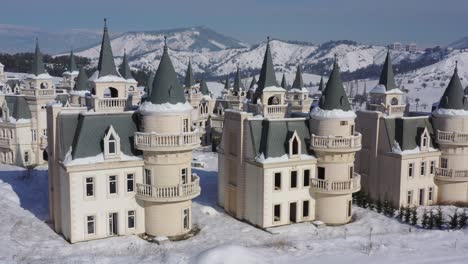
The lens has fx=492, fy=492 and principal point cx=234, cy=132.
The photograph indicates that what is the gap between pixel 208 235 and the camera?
30.0m

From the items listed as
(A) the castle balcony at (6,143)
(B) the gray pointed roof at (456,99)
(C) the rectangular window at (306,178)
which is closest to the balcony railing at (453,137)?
(B) the gray pointed roof at (456,99)

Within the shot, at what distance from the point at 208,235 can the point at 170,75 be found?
9.93m

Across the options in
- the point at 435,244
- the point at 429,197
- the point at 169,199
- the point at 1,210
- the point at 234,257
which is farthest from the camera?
the point at 429,197

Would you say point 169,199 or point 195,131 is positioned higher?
point 195,131

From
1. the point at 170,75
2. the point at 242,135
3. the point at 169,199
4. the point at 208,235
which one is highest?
the point at 170,75

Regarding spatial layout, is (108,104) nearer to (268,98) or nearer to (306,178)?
(268,98)

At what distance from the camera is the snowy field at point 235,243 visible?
24.1m

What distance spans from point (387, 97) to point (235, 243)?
69.8 ft

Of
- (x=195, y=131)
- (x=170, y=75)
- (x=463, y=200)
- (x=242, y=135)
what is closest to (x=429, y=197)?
(x=463, y=200)

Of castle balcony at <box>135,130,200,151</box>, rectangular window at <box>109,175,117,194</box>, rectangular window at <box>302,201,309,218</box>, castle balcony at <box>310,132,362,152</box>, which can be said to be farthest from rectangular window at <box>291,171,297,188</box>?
rectangular window at <box>109,175,117,194</box>

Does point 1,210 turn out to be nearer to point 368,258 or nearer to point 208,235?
point 208,235

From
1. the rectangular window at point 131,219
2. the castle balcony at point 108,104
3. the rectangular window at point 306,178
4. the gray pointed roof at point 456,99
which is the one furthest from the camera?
the gray pointed roof at point 456,99

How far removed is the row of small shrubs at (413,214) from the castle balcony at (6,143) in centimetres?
3513

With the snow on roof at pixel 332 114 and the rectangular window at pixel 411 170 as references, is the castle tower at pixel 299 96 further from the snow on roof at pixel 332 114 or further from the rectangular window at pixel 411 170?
the snow on roof at pixel 332 114
